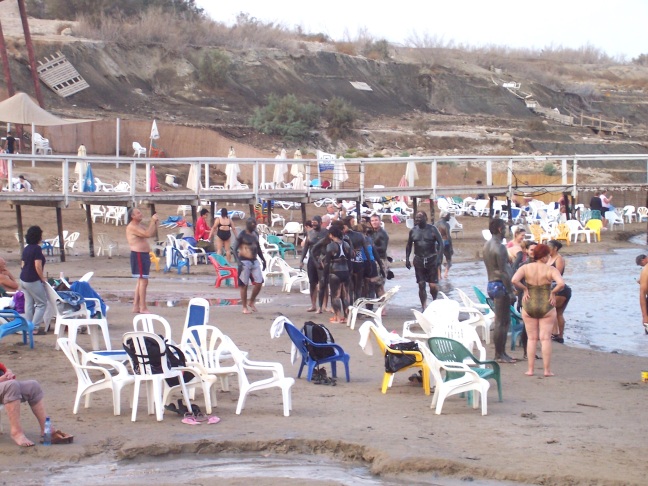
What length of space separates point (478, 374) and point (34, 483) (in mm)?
4040

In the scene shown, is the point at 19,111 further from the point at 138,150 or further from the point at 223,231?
the point at 138,150

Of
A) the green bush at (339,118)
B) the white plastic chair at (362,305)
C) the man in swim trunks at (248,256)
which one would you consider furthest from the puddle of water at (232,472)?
the green bush at (339,118)

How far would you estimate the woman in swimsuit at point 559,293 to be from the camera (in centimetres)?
1252

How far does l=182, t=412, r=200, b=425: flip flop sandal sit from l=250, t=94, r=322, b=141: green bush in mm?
39836

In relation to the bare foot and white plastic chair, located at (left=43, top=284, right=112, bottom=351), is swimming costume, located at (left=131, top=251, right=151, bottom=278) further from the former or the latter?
the bare foot

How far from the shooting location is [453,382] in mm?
8797

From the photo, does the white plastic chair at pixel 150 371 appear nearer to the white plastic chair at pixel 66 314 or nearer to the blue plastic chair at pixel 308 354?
Answer: the blue plastic chair at pixel 308 354

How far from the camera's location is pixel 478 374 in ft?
29.5

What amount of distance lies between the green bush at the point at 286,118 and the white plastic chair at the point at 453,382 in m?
39.3

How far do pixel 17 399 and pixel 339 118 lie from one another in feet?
143

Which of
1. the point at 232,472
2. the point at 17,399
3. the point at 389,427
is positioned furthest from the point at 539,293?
the point at 17,399

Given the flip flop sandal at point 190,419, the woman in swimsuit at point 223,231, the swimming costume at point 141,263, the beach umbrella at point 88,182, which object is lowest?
the flip flop sandal at point 190,419

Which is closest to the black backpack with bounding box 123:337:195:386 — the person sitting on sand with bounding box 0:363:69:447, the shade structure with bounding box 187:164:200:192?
the person sitting on sand with bounding box 0:363:69:447

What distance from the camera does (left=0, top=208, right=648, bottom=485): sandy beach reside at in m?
7.23
